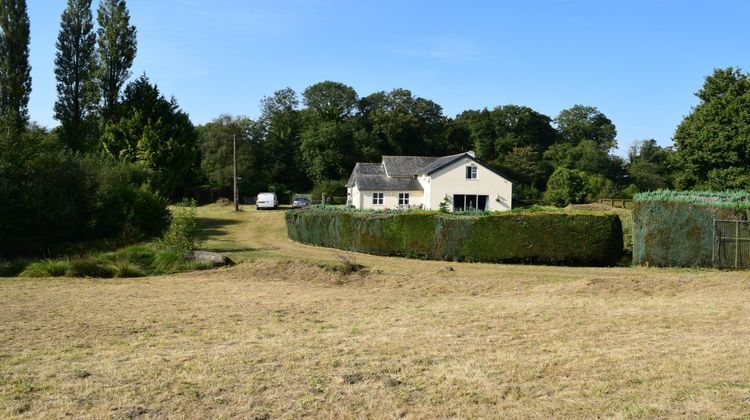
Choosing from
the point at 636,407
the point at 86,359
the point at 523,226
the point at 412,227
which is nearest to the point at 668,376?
the point at 636,407

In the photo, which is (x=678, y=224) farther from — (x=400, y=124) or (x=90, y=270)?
(x=400, y=124)

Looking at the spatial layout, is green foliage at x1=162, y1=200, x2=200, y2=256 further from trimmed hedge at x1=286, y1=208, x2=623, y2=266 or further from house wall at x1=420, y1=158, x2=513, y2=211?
house wall at x1=420, y1=158, x2=513, y2=211

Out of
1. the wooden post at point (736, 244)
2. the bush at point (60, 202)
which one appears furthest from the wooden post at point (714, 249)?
the bush at point (60, 202)

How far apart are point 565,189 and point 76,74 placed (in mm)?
46105

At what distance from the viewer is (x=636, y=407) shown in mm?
5590

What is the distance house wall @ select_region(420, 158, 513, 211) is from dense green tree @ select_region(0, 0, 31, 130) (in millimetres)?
30039

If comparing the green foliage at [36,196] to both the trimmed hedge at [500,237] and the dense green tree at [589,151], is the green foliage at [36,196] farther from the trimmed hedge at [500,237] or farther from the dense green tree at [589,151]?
the dense green tree at [589,151]

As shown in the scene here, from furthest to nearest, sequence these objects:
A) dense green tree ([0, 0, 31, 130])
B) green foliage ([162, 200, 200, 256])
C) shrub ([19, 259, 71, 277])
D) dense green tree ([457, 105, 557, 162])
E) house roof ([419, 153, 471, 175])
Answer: dense green tree ([457, 105, 557, 162]), house roof ([419, 153, 471, 175]), dense green tree ([0, 0, 31, 130]), green foliage ([162, 200, 200, 256]), shrub ([19, 259, 71, 277])

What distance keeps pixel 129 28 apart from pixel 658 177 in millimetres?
64678

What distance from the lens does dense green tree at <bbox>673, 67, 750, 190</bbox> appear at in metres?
38.6

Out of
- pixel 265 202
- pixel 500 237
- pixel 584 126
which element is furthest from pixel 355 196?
pixel 584 126

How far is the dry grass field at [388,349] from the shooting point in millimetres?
5844

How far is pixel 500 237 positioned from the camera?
2188 cm

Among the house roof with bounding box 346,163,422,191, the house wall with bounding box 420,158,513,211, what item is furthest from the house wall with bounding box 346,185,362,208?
the house wall with bounding box 420,158,513,211
